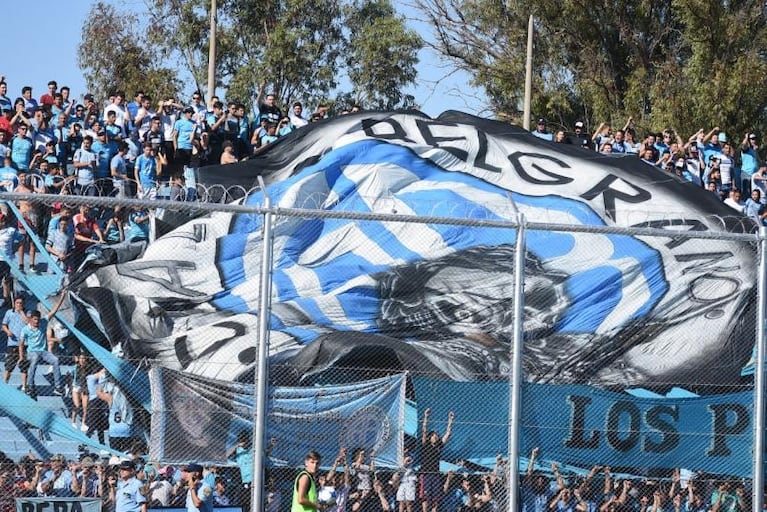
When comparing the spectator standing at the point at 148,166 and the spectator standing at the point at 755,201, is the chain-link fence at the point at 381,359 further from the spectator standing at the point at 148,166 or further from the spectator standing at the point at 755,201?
the spectator standing at the point at 755,201

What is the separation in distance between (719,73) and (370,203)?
22483 millimetres

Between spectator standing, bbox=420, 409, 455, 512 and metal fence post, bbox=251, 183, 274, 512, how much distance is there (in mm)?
1299

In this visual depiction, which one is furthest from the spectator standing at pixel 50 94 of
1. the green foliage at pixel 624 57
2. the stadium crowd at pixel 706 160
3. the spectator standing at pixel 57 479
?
the green foliage at pixel 624 57

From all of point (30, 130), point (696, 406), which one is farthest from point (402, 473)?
point (30, 130)

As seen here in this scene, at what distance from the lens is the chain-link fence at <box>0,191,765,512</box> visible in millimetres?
9398

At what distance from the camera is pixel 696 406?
34.7 ft

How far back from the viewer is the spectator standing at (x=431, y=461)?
9914 millimetres

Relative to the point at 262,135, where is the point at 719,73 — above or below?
above

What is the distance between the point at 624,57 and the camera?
38.0 m

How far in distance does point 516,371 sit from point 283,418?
1.80 metres

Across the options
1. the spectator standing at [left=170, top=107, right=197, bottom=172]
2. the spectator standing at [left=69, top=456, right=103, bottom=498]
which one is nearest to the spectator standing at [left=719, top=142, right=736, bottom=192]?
the spectator standing at [left=170, top=107, right=197, bottom=172]

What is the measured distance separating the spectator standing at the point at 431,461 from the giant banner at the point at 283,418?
0.73 feet

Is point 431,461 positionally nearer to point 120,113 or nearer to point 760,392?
point 760,392

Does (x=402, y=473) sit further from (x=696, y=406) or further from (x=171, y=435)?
(x=696, y=406)
